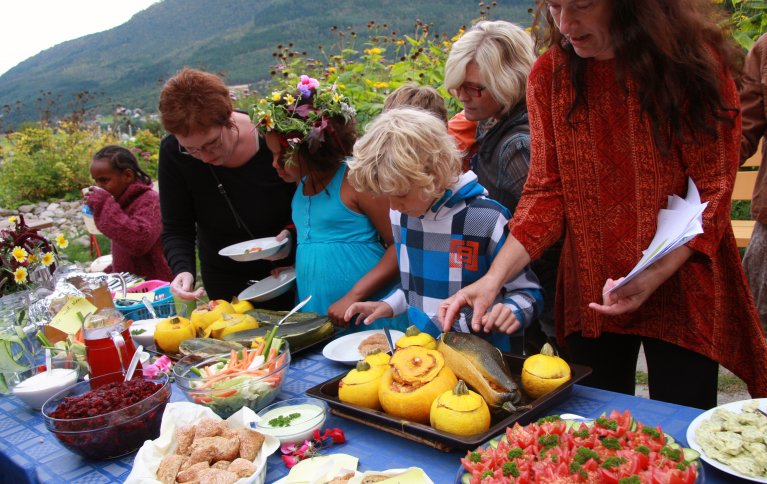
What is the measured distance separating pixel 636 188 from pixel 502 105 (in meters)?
1.05

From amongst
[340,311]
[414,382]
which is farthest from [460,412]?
[340,311]

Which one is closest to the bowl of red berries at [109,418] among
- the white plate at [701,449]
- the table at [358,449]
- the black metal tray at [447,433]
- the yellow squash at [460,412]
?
the table at [358,449]

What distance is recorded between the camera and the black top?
3.18m

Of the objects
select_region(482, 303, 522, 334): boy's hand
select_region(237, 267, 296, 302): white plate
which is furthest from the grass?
select_region(482, 303, 522, 334): boy's hand

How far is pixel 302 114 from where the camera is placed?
270 cm

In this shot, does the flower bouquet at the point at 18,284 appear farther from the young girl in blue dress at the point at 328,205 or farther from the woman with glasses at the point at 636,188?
the woman with glasses at the point at 636,188

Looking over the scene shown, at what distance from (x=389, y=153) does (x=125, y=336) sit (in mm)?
1153

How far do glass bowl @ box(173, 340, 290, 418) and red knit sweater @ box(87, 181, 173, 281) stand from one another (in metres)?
2.91

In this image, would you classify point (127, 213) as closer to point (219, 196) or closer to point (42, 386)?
point (219, 196)

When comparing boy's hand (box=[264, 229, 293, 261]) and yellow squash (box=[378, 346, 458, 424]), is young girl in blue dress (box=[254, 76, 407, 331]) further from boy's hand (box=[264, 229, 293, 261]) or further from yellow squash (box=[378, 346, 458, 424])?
yellow squash (box=[378, 346, 458, 424])

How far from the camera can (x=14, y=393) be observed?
2188 millimetres

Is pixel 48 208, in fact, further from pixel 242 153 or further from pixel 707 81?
pixel 707 81

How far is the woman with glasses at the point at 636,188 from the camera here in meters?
1.69

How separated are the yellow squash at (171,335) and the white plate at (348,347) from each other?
1.87 feet
